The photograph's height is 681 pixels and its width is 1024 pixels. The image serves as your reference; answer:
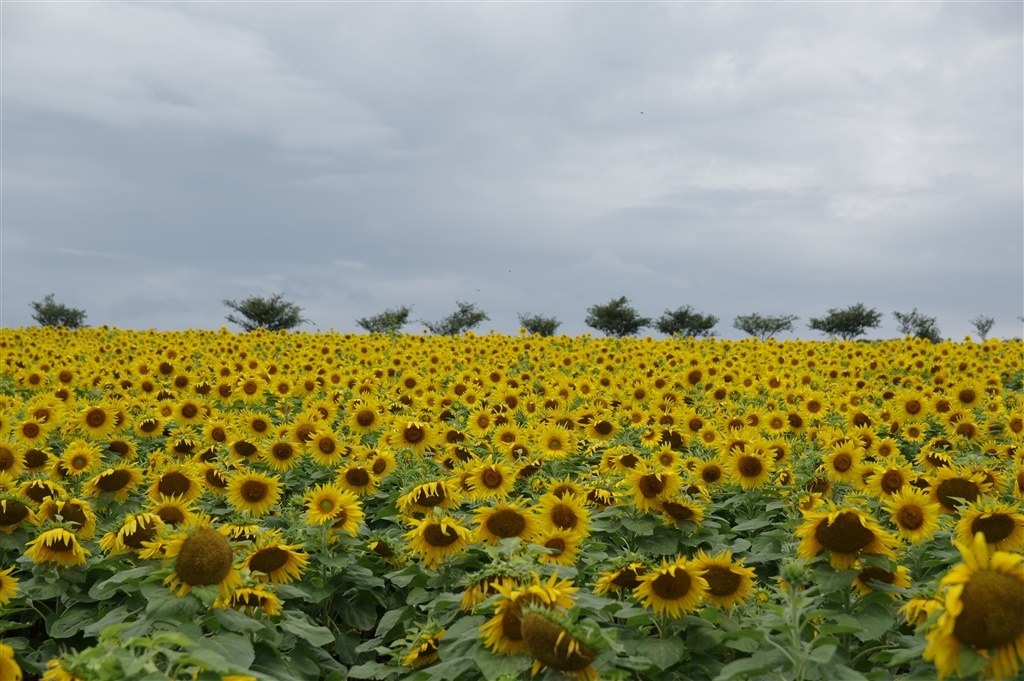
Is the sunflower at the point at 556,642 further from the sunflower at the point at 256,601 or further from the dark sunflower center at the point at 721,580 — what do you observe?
the sunflower at the point at 256,601

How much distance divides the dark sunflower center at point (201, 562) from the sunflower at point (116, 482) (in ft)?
11.5

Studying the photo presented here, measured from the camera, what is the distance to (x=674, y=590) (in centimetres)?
531

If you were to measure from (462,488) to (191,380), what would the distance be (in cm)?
1081

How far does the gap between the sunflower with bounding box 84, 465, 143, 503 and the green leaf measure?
10.7 feet

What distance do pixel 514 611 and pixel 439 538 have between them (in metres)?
2.00

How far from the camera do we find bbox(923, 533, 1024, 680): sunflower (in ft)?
11.7

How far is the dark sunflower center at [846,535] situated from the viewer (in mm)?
5441

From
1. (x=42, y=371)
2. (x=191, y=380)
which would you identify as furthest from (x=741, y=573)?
(x=42, y=371)

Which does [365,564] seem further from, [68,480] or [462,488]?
[68,480]

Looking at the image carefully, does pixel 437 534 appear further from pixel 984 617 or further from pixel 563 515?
pixel 984 617

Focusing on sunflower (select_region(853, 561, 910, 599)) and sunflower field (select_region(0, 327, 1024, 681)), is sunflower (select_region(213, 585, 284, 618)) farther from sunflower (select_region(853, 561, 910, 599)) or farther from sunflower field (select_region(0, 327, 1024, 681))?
sunflower (select_region(853, 561, 910, 599))

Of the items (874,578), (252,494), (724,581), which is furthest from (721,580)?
(252,494)

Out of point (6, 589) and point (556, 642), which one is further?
point (6, 589)

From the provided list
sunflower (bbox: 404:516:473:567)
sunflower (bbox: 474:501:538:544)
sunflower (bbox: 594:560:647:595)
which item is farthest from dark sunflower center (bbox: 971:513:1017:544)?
sunflower (bbox: 404:516:473:567)
